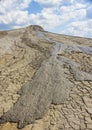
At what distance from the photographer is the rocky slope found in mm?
6410

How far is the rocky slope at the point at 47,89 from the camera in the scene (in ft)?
21.0

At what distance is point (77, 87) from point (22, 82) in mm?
1455

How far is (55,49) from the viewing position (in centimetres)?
938

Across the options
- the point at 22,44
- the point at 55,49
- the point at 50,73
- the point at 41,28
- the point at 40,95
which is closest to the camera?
the point at 40,95

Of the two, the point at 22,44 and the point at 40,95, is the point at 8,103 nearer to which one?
the point at 40,95

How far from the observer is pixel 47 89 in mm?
7199

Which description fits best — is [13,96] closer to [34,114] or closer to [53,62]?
[34,114]

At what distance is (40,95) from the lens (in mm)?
7090

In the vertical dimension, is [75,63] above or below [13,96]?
above

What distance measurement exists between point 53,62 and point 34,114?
2.07 m

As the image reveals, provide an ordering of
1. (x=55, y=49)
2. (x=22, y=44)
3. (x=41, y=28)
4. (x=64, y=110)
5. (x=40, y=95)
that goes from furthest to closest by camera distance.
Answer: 1. (x=41, y=28)
2. (x=22, y=44)
3. (x=55, y=49)
4. (x=40, y=95)
5. (x=64, y=110)

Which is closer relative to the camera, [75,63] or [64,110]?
[64,110]

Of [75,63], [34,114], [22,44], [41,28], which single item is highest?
[41,28]

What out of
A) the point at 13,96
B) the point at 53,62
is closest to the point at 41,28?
the point at 53,62
